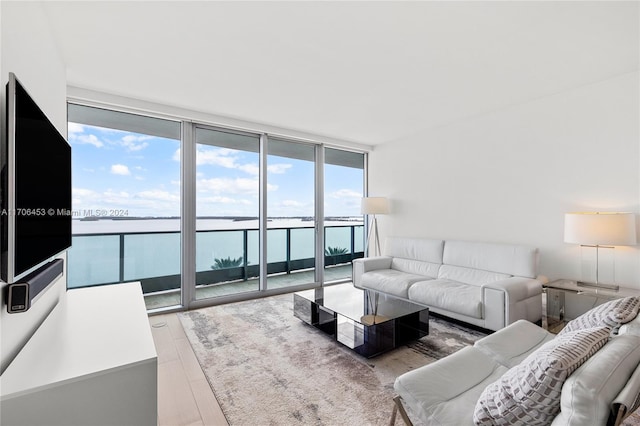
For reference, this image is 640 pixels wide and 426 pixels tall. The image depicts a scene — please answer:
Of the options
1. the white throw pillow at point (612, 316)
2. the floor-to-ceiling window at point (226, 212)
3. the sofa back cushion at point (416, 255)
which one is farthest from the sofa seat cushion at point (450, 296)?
the floor-to-ceiling window at point (226, 212)

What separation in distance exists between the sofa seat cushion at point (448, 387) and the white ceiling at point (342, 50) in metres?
Result: 2.15

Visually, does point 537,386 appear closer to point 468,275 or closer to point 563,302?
point 563,302

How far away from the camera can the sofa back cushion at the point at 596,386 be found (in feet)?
2.99

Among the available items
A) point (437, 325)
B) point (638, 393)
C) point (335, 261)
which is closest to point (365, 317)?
point (437, 325)

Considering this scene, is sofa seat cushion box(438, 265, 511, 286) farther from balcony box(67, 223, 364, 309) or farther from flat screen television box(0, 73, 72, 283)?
flat screen television box(0, 73, 72, 283)

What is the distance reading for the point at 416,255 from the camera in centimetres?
444

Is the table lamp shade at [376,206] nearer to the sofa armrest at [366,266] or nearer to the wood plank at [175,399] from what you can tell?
the sofa armrest at [366,266]

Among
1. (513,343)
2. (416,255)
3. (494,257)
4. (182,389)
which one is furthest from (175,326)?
(494,257)

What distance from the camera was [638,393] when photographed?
3.22 ft

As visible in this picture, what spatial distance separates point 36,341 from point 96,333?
0.78ft

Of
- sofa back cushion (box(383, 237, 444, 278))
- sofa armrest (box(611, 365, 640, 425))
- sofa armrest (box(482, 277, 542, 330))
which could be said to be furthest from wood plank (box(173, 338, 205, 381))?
sofa back cushion (box(383, 237, 444, 278))

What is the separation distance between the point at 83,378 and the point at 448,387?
62.4 inches

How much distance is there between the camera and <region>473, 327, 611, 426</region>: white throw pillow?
102cm

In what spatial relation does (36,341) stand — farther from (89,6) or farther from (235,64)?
(235,64)
